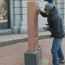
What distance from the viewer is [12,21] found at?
37.2ft

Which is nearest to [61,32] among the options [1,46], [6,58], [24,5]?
[6,58]

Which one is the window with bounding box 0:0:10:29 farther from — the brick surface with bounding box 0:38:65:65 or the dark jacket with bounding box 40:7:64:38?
the dark jacket with bounding box 40:7:64:38

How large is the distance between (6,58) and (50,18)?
2286 millimetres

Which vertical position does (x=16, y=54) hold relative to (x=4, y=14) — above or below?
below

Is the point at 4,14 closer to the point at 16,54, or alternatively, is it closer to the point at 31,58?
the point at 16,54

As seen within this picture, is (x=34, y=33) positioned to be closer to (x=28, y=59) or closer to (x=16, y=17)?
(x=28, y=59)

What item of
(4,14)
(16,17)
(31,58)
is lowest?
(31,58)

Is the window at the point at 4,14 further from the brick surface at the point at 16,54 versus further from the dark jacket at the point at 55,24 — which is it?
the dark jacket at the point at 55,24

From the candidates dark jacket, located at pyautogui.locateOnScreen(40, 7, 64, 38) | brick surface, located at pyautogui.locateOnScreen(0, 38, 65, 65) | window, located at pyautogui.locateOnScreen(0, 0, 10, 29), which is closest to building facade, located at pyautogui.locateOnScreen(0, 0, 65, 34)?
window, located at pyautogui.locateOnScreen(0, 0, 10, 29)

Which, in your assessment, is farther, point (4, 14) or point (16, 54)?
point (4, 14)

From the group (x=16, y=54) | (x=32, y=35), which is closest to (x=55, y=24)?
(x=32, y=35)

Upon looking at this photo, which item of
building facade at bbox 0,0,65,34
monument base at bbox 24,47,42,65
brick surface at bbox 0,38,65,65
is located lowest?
brick surface at bbox 0,38,65,65

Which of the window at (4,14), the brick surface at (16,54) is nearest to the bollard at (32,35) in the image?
the brick surface at (16,54)

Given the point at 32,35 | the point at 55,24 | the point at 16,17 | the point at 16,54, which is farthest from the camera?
the point at 16,17
